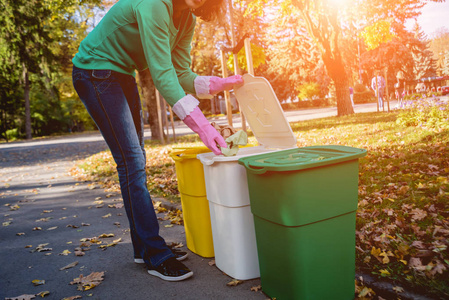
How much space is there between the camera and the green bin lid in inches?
69.7

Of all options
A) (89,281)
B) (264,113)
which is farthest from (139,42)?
(89,281)

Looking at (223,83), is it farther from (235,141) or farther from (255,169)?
(255,169)

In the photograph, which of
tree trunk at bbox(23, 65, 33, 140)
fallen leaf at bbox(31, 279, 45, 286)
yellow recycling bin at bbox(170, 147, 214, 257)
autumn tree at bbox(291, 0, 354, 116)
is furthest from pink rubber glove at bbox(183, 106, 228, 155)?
tree trunk at bbox(23, 65, 33, 140)

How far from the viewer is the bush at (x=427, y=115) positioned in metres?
6.69

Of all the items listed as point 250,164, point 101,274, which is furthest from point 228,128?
point 101,274

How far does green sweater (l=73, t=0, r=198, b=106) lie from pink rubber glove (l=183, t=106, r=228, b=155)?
145 millimetres

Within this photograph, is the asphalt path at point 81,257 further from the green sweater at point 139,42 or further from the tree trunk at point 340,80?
the tree trunk at point 340,80

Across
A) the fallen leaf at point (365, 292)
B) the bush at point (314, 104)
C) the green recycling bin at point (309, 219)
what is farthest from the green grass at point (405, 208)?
the bush at point (314, 104)

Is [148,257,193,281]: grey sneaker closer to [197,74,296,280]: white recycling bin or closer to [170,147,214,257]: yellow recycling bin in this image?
[197,74,296,280]: white recycling bin

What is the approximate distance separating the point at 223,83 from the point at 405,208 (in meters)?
1.98

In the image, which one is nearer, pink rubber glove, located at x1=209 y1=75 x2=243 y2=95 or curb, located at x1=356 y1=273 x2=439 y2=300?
curb, located at x1=356 y1=273 x2=439 y2=300

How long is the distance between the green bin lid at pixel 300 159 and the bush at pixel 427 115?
5.43 metres

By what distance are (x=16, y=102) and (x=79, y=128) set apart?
901 centimetres

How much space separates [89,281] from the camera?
102 inches
